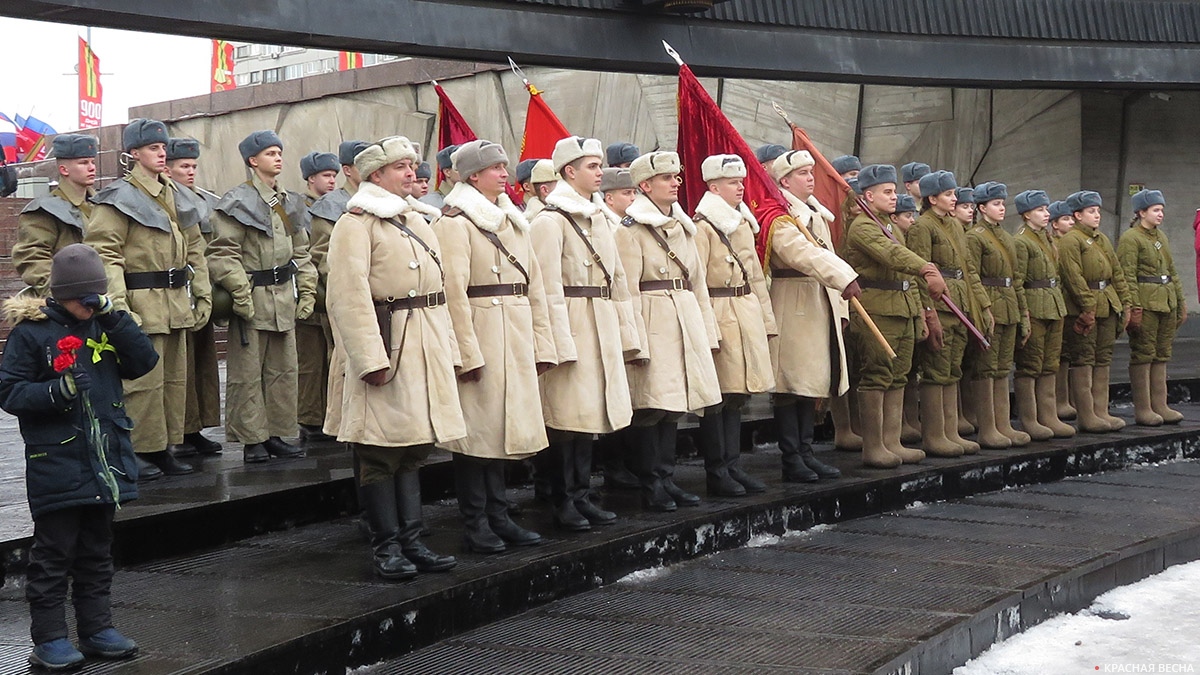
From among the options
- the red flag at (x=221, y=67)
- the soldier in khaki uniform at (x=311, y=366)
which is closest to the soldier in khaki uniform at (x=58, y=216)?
the soldier in khaki uniform at (x=311, y=366)

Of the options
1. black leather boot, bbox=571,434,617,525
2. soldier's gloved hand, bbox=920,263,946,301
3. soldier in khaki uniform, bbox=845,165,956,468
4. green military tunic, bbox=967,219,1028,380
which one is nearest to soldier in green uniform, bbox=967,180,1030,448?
green military tunic, bbox=967,219,1028,380

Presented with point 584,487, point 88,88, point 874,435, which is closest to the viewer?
point 584,487

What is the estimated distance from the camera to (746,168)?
7633 mm

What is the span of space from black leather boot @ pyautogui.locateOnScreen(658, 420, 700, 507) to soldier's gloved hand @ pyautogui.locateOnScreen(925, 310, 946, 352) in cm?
227

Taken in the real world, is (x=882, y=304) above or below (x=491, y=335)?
above

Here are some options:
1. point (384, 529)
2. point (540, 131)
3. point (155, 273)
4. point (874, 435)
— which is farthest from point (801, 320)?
point (155, 273)

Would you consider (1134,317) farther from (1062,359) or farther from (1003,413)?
(1003,413)

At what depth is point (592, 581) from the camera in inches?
231

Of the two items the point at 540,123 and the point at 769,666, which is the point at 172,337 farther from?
the point at 769,666

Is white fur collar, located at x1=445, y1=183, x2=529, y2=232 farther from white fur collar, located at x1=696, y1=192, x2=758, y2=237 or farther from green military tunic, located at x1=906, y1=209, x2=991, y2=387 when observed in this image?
green military tunic, located at x1=906, y1=209, x2=991, y2=387

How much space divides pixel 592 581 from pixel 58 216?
3.22 metres

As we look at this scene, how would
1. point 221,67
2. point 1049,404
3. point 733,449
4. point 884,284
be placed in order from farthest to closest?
point 221,67
point 1049,404
point 884,284
point 733,449

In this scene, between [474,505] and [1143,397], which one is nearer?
[474,505]

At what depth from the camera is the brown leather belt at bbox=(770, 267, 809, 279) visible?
769 centimetres
